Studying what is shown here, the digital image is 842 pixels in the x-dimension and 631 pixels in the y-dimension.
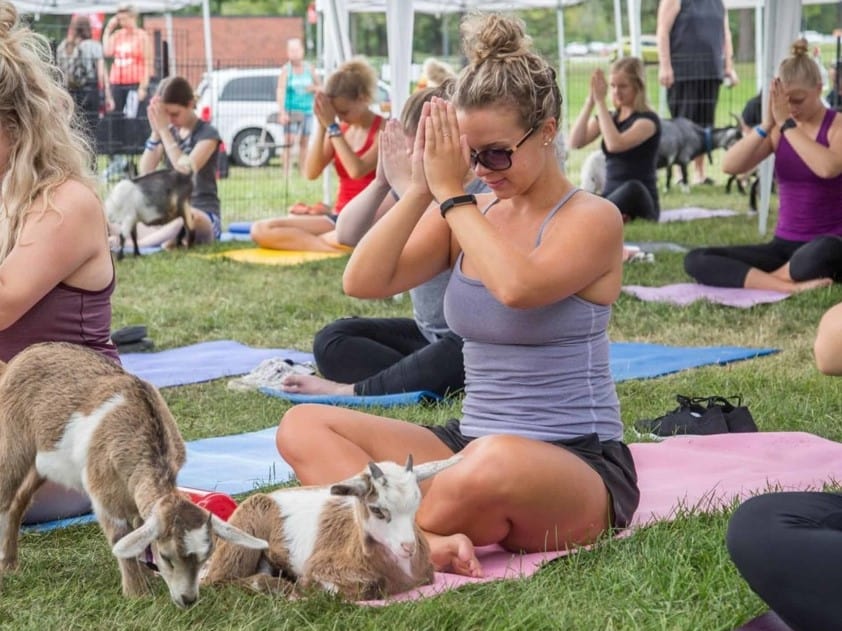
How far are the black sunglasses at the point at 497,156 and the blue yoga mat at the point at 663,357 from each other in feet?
9.76

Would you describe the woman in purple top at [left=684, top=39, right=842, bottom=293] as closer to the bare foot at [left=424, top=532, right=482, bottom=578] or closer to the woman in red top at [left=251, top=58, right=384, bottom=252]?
the woman in red top at [left=251, top=58, right=384, bottom=252]

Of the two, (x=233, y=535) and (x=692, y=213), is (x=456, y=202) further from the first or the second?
(x=692, y=213)

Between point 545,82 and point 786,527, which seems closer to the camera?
point 786,527

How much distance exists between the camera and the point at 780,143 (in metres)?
8.81

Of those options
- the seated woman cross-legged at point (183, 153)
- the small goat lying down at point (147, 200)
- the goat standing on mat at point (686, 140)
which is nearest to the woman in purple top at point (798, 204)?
the small goat lying down at point (147, 200)

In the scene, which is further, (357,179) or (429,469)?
(357,179)

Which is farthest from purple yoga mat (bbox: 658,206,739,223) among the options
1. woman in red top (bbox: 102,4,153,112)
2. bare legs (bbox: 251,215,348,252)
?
woman in red top (bbox: 102,4,153,112)

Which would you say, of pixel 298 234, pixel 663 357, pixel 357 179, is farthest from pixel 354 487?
pixel 298 234

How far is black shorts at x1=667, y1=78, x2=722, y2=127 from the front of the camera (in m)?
16.5

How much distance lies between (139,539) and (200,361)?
14.1ft

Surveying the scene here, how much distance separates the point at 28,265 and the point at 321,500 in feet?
4.03

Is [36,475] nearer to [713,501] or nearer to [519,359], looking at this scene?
[519,359]

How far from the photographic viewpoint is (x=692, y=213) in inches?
552

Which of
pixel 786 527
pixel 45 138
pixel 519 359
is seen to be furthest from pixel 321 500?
pixel 45 138
